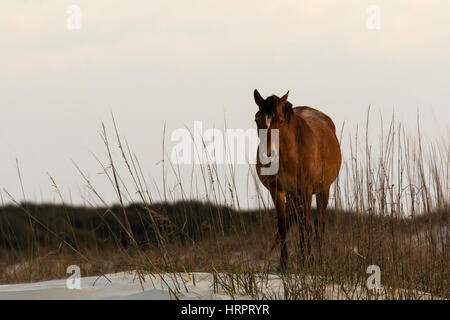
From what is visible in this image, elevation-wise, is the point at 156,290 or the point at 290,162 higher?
the point at 290,162

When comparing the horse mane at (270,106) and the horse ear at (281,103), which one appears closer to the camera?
the horse mane at (270,106)

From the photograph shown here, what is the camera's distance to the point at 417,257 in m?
5.48

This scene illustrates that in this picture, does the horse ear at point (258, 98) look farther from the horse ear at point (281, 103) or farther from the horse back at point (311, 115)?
the horse back at point (311, 115)

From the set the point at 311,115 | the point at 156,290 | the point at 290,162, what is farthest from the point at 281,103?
the point at 156,290

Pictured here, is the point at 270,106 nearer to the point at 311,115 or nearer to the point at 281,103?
the point at 281,103

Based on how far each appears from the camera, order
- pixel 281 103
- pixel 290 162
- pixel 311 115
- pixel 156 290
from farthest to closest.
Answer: pixel 311 115, pixel 290 162, pixel 281 103, pixel 156 290

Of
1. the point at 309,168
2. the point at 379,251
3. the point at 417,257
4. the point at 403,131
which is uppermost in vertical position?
the point at 403,131

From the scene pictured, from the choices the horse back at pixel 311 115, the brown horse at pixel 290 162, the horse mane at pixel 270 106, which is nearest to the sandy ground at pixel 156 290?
the brown horse at pixel 290 162

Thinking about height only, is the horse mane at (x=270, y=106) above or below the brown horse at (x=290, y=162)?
above
